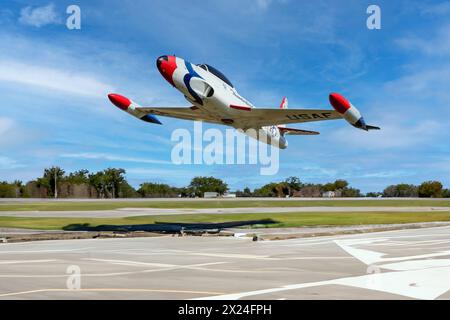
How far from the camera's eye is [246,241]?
21.8 meters

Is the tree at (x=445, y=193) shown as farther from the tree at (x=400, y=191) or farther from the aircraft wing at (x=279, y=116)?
the aircraft wing at (x=279, y=116)

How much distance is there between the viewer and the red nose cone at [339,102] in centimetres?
2375

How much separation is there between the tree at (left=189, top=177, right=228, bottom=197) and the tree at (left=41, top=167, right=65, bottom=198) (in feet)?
127

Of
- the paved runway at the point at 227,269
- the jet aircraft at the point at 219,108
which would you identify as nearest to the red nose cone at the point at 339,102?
the jet aircraft at the point at 219,108

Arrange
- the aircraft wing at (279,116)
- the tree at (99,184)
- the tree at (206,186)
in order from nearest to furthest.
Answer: the aircraft wing at (279,116)
the tree at (99,184)
the tree at (206,186)

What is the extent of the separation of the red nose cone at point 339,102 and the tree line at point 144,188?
330ft

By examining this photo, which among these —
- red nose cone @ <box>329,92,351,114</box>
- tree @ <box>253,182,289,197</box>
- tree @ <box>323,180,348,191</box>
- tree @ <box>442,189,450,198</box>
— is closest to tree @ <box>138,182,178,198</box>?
tree @ <box>253,182,289,197</box>

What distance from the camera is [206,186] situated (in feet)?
453

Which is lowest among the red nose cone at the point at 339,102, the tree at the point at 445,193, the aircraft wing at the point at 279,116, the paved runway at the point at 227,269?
the paved runway at the point at 227,269
